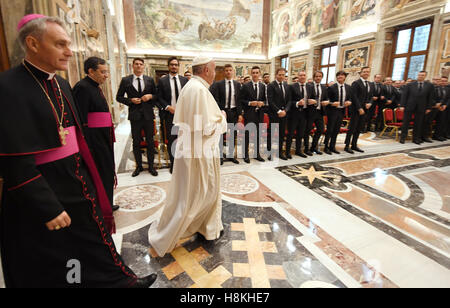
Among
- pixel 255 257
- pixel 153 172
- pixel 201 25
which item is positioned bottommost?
pixel 255 257

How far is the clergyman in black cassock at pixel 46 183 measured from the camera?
115 cm

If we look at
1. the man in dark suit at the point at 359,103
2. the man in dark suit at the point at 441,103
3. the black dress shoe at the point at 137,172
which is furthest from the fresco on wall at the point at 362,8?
the black dress shoe at the point at 137,172

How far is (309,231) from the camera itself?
8.79 feet

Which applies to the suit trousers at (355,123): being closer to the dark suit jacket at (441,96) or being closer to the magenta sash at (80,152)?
the dark suit jacket at (441,96)

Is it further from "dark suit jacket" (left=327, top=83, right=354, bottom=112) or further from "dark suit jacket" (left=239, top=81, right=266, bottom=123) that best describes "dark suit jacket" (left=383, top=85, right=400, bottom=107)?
"dark suit jacket" (left=239, top=81, right=266, bottom=123)

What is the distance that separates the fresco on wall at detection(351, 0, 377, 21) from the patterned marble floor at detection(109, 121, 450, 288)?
31.1 ft

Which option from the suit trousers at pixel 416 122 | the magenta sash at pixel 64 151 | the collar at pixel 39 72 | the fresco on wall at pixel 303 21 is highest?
the fresco on wall at pixel 303 21

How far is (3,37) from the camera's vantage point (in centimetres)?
234

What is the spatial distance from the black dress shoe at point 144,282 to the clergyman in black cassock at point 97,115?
4.48 ft

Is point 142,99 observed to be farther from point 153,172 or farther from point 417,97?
point 417,97

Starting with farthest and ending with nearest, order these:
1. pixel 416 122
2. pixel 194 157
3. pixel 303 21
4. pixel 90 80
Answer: pixel 303 21, pixel 416 122, pixel 90 80, pixel 194 157

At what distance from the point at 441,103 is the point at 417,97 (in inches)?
51.6

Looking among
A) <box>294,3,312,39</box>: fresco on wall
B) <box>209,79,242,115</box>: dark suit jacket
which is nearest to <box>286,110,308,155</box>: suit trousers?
<box>209,79,242,115</box>: dark suit jacket

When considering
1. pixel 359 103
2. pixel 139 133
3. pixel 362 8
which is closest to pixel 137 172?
pixel 139 133
